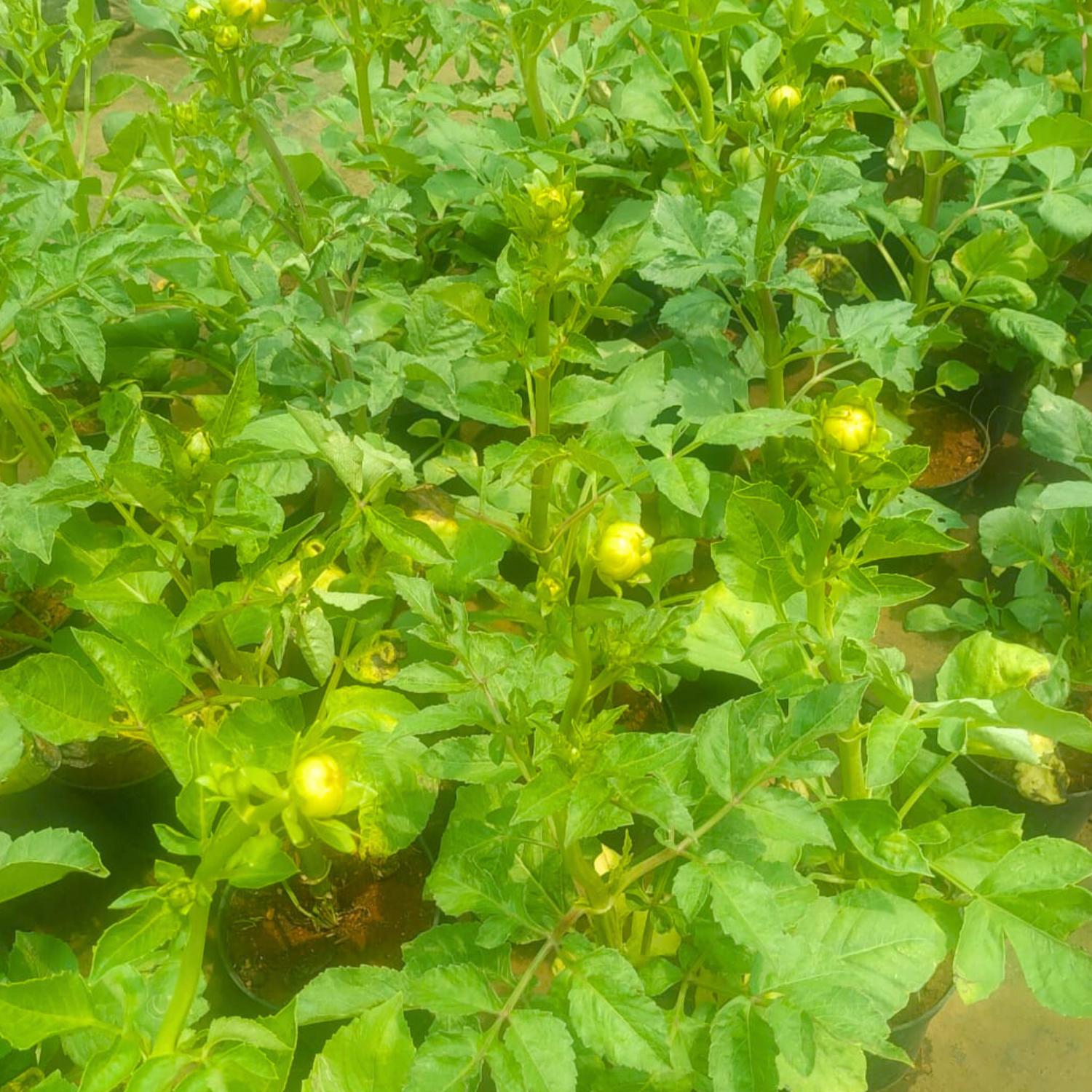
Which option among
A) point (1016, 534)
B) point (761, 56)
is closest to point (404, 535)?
point (1016, 534)

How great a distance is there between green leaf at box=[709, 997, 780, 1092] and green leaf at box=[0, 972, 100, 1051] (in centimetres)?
43

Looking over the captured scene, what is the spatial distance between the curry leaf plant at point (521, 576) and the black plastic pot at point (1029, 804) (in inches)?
5.2

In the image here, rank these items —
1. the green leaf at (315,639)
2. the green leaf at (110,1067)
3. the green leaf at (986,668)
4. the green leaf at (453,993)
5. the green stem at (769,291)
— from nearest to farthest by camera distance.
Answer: the green leaf at (110,1067) < the green leaf at (453,993) < the green leaf at (315,639) < the green leaf at (986,668) < the green stem at (769,291)

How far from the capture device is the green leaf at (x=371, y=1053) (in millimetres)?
688

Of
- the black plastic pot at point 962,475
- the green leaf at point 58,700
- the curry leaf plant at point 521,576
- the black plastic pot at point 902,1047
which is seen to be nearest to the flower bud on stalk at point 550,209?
the curry leaf plant at point 521,576

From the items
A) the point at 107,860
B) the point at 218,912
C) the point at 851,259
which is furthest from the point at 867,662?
the point at 851,259

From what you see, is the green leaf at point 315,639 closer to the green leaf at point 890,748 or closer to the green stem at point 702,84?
the green leaf at point 890,748

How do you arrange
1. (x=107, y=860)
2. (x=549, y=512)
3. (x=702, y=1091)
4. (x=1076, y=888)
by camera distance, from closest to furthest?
(x=702, y=1091) < (x=1076, y=888) < (x=549, y=512) < (x=107, y=860)

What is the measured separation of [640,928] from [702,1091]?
0.26m

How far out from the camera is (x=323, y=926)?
1128 mm

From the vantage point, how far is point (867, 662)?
98 centimetres

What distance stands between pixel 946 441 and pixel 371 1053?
153 centimetres

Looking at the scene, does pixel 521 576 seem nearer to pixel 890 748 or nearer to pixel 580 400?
pixel 580 400

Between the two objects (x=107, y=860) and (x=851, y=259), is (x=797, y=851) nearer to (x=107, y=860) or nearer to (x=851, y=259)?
(x=107, y=860)
